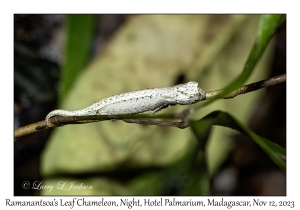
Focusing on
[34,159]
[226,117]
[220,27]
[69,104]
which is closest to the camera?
[226,117]

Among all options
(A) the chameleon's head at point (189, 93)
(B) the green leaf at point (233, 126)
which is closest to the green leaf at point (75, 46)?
(A) the chameleon's head at point (189, 93)

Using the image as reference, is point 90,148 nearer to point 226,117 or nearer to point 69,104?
point 69,104

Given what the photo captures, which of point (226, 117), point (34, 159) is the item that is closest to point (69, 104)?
point (34, 159)

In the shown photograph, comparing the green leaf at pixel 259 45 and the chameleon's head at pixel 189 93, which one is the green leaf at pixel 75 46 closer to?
the chameleon's head at pixel 189 93

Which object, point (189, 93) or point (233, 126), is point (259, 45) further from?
point (189, 93)

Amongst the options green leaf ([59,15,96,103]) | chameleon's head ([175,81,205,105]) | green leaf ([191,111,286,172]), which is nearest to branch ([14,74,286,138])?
green leaf ([191,111,286,172])

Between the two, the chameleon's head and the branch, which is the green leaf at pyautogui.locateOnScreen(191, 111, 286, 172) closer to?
the branch
